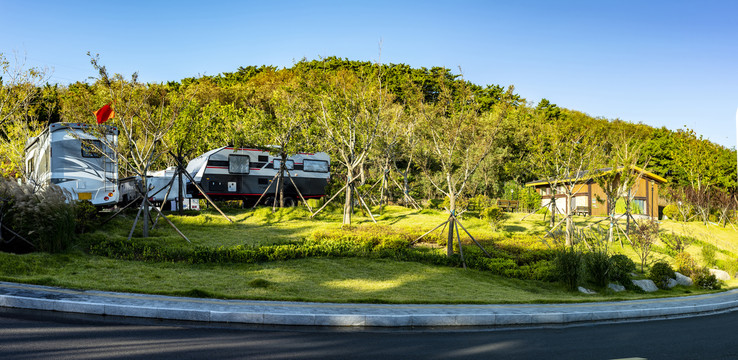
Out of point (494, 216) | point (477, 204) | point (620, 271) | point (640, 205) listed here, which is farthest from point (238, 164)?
point (640, 205)

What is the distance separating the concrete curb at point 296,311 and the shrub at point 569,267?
3.78 metres

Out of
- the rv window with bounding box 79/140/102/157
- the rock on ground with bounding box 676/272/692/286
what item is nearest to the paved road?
the rock on ground with bounding box 676/272/692/286

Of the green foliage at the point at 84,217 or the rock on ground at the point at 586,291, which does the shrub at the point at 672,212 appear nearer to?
the rock on ground at the point at 586,291

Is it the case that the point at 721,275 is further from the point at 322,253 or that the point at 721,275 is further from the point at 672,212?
the point at 672,212

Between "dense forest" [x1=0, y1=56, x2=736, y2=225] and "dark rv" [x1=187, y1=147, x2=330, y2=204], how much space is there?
1.05 m

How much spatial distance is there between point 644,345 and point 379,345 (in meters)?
3.80

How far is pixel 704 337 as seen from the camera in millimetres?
8398

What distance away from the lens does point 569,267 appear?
14281 millimetres

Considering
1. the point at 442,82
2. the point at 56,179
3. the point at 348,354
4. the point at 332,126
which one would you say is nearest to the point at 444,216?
the point at 332,126

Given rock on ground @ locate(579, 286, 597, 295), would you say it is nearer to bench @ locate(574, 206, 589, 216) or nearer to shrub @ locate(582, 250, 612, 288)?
shrub @ locate(582, 250, 612, 288)

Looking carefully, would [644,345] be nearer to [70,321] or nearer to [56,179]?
[70,321]

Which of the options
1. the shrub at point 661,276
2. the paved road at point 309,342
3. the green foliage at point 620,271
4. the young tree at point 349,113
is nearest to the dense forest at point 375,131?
the young tree at point 349,113

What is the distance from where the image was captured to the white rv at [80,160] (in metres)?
18.3

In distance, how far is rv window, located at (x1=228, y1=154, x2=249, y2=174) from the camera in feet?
89.5
